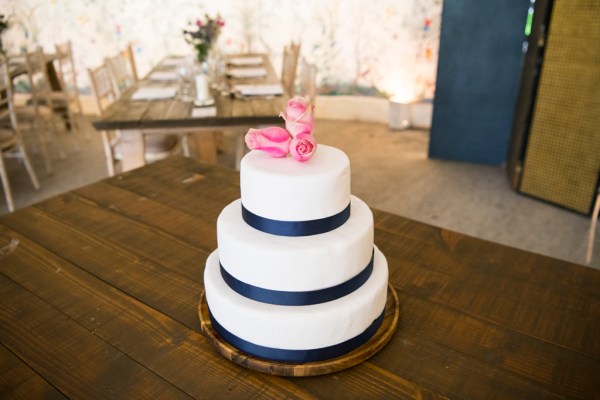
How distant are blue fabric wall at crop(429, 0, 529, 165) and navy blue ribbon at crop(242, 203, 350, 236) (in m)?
3.10

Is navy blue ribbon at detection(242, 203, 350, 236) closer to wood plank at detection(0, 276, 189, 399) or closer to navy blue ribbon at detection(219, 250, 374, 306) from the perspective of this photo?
navy blue ribbon at detection(219, 250, 374, 306)

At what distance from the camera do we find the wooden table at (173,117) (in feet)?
8.05

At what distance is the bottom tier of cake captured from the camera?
0.87m

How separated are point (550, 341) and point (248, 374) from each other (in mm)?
599

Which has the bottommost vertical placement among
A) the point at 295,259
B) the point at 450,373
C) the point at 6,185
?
the point at 6,185

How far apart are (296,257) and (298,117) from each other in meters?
0.28

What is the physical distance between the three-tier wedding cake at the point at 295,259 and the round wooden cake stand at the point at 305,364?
13 mm

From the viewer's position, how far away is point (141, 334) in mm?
986

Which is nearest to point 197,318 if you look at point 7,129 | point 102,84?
point 102,84

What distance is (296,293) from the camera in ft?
2.89

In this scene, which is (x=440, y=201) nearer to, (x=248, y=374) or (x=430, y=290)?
(x=430, y=290)

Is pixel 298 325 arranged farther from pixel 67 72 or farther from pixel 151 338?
pixel 67 72

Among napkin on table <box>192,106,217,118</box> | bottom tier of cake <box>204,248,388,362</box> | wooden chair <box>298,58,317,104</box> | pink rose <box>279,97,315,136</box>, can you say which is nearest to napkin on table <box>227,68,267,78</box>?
wooden chair <box>298,58,317,104</box>

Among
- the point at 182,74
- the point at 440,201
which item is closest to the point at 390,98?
the point at 440,201
